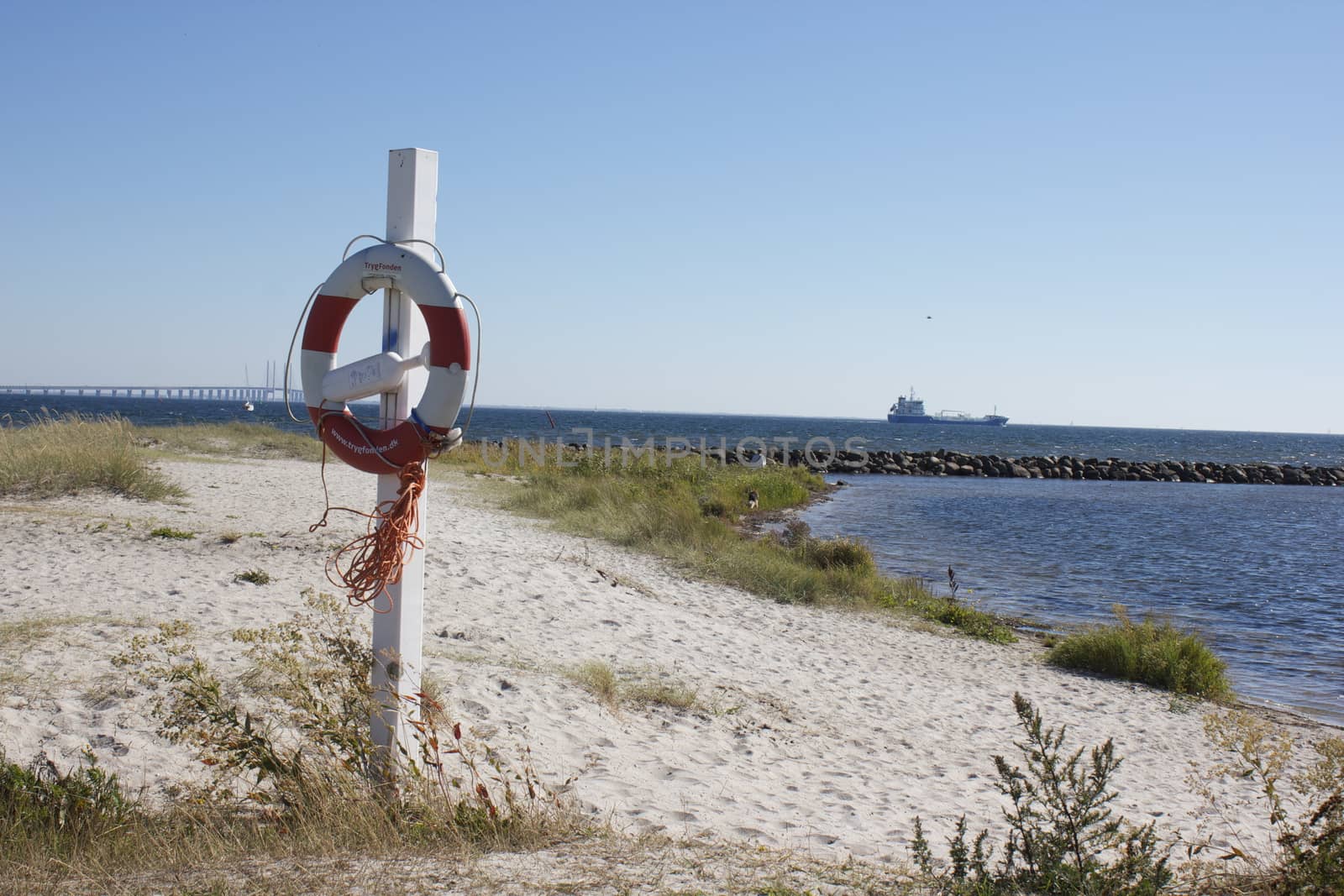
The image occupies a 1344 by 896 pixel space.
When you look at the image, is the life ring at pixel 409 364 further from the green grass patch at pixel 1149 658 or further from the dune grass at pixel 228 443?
the dune grass at pixel 228 443

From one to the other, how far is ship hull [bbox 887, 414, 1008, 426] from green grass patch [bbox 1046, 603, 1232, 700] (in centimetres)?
13887

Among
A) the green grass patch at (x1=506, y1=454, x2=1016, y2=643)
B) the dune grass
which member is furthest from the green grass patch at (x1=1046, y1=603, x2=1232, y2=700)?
the dune grass

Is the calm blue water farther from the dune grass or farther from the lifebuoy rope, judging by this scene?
the dune grass

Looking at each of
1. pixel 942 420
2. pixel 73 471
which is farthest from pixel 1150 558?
pixel 942 420

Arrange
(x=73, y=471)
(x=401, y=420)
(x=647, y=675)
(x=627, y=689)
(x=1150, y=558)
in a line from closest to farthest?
1. (x=401, y=420)
2. (x=627, y=689)
3. (x=647, y=675)
4. (x=73, y=471)
5. (x=1150, y=558)

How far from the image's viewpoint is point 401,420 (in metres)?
3.73

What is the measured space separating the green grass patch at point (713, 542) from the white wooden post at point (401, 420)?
6770mm

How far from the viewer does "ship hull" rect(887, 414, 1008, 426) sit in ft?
470

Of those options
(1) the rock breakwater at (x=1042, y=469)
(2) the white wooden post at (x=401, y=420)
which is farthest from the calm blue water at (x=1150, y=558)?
(2) the white wooden post at (x=401, y=420)

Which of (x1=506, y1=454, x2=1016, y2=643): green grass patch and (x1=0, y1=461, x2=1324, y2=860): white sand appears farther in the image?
(x1=506, y1=454, x2=1016, y2=643): green grass patch

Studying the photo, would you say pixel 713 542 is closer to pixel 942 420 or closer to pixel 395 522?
pixel 395 522

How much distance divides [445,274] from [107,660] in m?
2.80

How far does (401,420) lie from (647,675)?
3085 mm

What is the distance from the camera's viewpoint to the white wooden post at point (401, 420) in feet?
12.1
